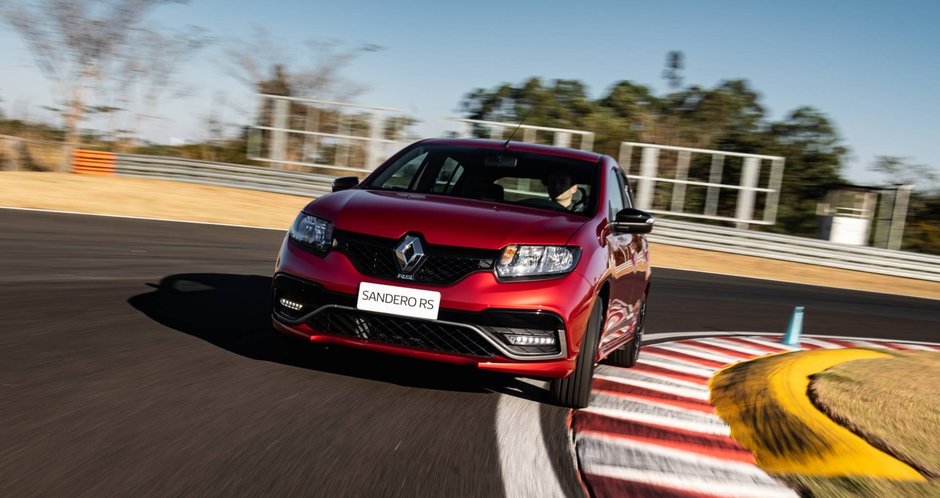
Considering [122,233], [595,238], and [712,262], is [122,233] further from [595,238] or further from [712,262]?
[712,262]

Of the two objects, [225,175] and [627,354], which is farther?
[225,175]

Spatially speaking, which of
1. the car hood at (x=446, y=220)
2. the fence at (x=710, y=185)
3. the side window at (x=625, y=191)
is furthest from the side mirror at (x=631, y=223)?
Answer: the fence at (x=710, y=185)

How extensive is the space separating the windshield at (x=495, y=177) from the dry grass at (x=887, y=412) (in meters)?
2.05

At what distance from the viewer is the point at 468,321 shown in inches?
205

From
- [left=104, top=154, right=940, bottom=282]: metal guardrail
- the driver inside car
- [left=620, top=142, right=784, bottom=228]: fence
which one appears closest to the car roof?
the driver inside car

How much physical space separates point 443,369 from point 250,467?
8.91 feet

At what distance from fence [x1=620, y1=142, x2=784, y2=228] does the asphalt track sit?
1748 centimetres

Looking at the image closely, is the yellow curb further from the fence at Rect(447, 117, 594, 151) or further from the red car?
the fence at Rect(447, 117, 594, 151)

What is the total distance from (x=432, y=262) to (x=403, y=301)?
256mm

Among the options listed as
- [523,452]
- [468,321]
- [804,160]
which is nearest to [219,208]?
[468,321]

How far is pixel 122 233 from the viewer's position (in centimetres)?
1488

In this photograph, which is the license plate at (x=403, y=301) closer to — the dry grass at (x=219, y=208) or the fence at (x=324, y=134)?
the dry grass at (x=219, y=208)

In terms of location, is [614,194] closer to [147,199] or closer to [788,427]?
[788,427]

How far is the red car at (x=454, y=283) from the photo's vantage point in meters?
5.23
